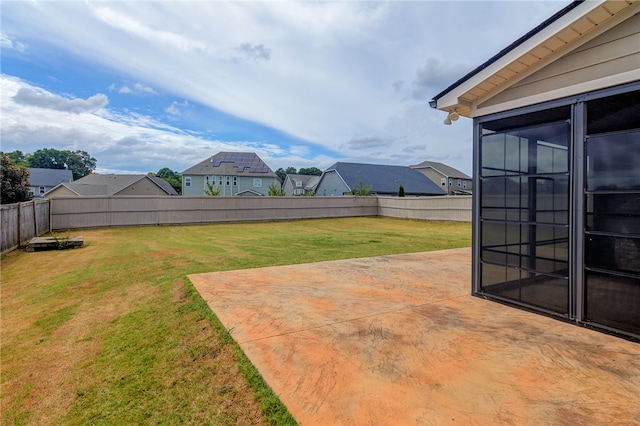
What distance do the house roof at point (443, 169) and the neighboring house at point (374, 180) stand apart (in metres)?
4.40

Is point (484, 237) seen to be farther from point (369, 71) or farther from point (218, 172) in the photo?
point (218, 172)

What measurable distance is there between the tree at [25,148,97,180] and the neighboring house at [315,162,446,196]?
49.4 metres

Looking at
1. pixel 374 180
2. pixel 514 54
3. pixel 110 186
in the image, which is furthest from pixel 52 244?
pixel 110 186

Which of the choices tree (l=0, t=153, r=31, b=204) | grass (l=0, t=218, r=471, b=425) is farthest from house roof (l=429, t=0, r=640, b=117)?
tree (l=0, t=153, r=31, b=204)

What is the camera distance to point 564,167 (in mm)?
3057

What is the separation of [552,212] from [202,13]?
903 centimetres

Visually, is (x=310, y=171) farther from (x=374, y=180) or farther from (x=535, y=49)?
(x=535, y=49)

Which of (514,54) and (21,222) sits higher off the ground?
(514,54)

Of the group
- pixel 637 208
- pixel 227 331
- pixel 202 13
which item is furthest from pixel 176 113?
pixel 637 208

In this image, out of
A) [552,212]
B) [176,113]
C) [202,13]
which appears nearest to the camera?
[552,212]

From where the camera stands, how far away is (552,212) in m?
3.20

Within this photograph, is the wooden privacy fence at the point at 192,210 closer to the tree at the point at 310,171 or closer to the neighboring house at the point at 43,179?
the neighboring house at the point at 43,179

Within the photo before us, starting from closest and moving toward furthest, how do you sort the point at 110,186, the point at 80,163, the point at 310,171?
the point at 110,186
the point at 80,163
the point at 310,171

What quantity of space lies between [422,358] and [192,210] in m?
14.3
